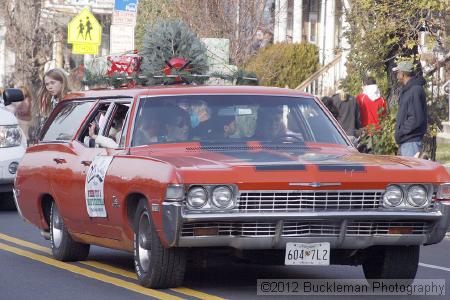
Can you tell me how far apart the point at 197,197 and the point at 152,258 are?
0.65 meters

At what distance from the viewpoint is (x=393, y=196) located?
9594mm

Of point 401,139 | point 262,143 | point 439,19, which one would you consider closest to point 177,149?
point 262,143

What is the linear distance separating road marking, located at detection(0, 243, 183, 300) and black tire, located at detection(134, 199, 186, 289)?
8cm

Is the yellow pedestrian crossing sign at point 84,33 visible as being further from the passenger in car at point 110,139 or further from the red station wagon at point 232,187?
the passenger in car at point 110,139

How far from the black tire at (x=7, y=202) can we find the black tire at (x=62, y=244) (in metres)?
6.11

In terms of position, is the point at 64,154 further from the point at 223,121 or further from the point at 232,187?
the point at 232,187

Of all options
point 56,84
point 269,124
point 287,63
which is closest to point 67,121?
point 269,124

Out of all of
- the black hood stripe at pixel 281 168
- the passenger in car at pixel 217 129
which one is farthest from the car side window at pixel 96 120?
the black hood stripe at pixel 281 168

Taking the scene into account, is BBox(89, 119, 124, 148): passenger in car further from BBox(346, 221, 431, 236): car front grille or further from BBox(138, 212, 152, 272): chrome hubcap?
BBox(346, 221, 431, 236): car front grille

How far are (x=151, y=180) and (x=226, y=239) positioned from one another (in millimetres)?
747

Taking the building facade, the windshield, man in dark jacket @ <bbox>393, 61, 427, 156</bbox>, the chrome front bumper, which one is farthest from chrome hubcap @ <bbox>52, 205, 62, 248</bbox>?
the building facade

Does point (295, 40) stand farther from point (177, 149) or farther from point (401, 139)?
point (177, 149)

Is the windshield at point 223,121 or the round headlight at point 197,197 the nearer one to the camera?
the round headlight at point 197,197

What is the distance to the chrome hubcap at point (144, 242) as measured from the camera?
388 inches
